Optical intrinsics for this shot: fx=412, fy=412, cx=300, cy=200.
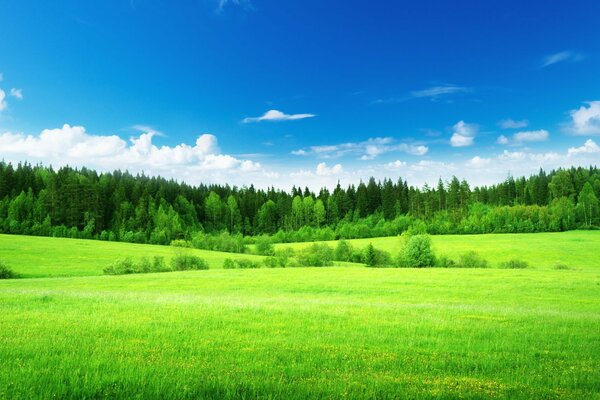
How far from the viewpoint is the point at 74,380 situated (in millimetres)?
7637

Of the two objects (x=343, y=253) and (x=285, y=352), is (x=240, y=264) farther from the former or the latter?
(x=285, y=352)

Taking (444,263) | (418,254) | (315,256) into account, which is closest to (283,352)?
(418,254)

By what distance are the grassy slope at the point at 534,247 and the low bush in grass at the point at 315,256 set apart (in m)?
10.5

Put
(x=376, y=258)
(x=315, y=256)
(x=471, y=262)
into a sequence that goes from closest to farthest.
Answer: (x=471, y=262) < (x=315, y=256) < (x=376, y=258)

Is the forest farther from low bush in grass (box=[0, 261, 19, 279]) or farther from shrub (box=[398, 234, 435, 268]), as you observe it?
low bush in grass (box=[0, 261, 19, 279])

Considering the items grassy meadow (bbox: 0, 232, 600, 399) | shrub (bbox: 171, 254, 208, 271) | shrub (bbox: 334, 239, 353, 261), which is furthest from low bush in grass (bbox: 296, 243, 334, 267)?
grassy meadow (bbox: 0, 232, 600, 399)

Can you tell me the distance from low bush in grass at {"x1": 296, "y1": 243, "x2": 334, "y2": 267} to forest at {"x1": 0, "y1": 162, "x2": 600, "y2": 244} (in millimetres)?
38850

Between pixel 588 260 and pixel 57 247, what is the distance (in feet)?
365

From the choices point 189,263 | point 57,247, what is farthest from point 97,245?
point 189,263

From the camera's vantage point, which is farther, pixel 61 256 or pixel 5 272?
pixel 61 256

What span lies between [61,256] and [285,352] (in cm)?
8392

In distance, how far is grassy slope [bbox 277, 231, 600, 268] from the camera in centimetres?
8475

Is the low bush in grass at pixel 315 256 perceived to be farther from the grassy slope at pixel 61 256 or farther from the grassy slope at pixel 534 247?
the grassy slope at pixel 61 256

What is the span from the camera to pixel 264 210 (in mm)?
187125
